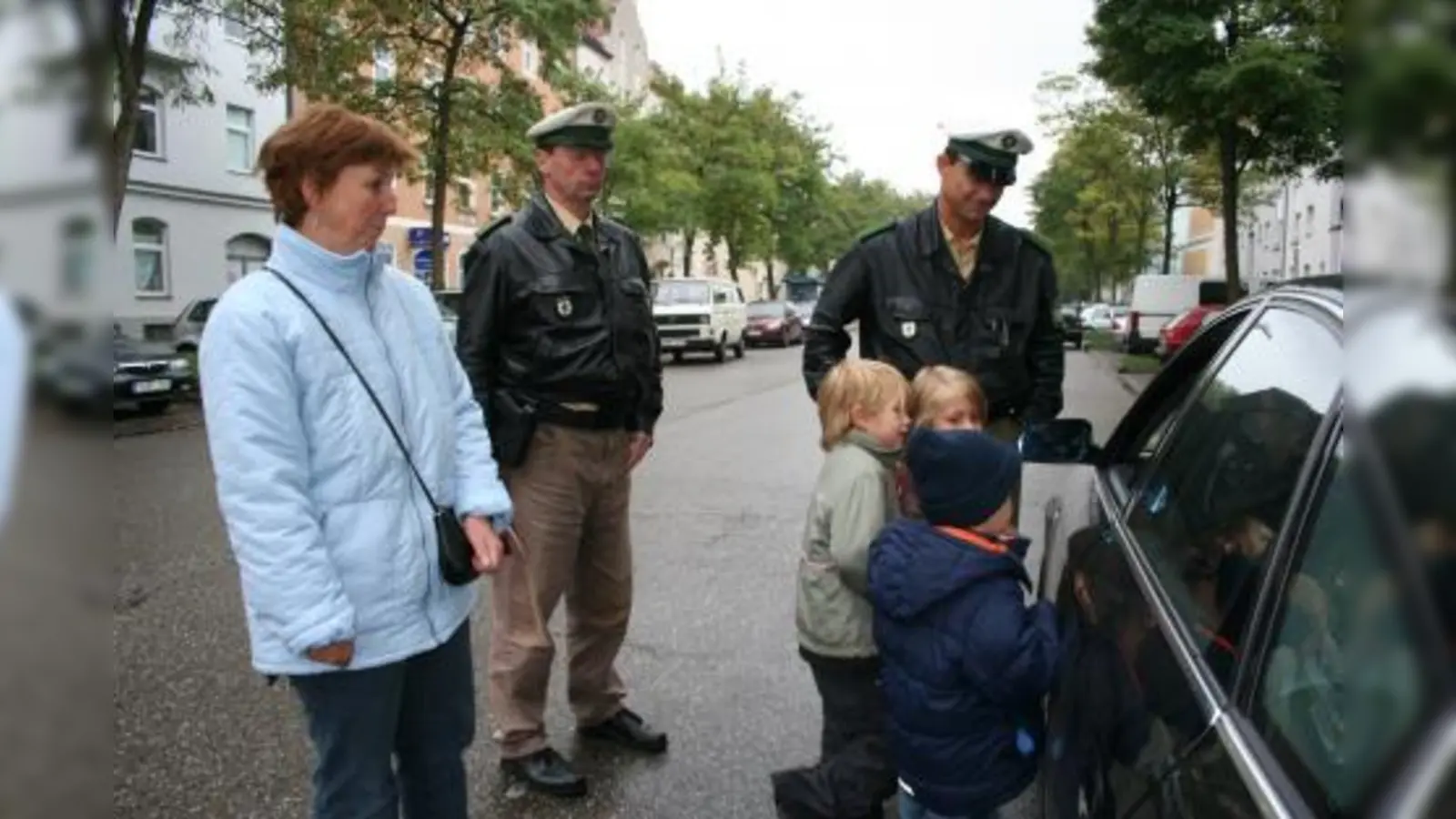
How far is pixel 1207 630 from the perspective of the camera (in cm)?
157

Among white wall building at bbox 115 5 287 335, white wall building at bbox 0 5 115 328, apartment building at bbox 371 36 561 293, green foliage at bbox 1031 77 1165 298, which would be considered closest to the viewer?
white wall building at bbox 0 5 115 328

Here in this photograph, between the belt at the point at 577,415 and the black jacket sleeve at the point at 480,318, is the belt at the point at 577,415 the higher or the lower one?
the lower one

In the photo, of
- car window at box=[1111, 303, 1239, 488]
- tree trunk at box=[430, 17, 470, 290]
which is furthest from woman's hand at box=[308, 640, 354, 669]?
tree trunk at box=[430, 17, 470, 290]

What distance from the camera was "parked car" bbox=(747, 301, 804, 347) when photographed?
113 ft

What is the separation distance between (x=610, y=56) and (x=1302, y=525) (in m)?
56.4

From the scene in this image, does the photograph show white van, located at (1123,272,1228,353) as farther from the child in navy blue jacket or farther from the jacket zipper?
the jacket zipper

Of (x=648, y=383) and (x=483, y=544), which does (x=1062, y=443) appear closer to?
(x=648, y=383)

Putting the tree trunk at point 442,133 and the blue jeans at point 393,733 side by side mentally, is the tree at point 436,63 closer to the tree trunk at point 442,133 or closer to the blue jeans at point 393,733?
the tree trunk at point 442,133

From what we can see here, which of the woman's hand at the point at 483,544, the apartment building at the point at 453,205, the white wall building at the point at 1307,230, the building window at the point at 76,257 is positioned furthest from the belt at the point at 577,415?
the apartment building at the point at 453,205

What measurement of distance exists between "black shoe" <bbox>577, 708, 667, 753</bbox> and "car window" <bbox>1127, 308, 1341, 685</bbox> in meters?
1.96

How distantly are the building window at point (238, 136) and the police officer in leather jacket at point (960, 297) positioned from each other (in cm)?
2627

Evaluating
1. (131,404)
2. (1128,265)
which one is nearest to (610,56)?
(1128,265)

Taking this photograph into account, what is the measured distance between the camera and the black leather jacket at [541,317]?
339cm

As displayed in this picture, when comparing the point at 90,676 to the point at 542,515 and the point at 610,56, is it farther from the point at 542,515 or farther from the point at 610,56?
the point at 610,56
